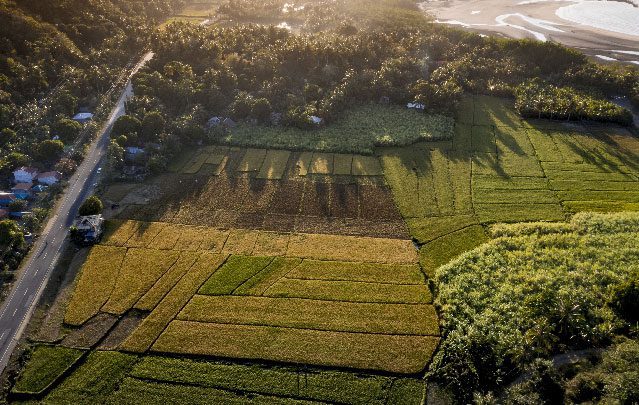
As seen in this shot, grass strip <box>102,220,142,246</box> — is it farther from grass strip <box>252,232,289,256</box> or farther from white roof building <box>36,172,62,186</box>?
grass strip <box>252,232,289,256</box>

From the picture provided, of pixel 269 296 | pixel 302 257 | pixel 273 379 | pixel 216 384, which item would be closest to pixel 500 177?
pixel 302 257

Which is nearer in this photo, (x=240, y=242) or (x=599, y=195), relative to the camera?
(x=240, y=242)

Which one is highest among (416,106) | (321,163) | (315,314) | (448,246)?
(416,106)

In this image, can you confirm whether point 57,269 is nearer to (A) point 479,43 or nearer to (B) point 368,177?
(B) point 368,177

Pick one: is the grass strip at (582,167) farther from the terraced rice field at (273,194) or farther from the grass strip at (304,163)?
the grass strip at (304,163)

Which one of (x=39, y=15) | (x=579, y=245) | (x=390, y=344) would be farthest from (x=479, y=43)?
(x=39, y=15)

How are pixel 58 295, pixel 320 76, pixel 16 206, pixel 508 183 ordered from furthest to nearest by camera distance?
pixel 320 76 < pixel 508 183 < pixel 16 206 < pixel 58 295

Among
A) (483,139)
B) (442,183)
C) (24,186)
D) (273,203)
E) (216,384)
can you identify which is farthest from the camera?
(483,139)

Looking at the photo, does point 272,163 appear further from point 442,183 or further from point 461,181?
point 461,181
